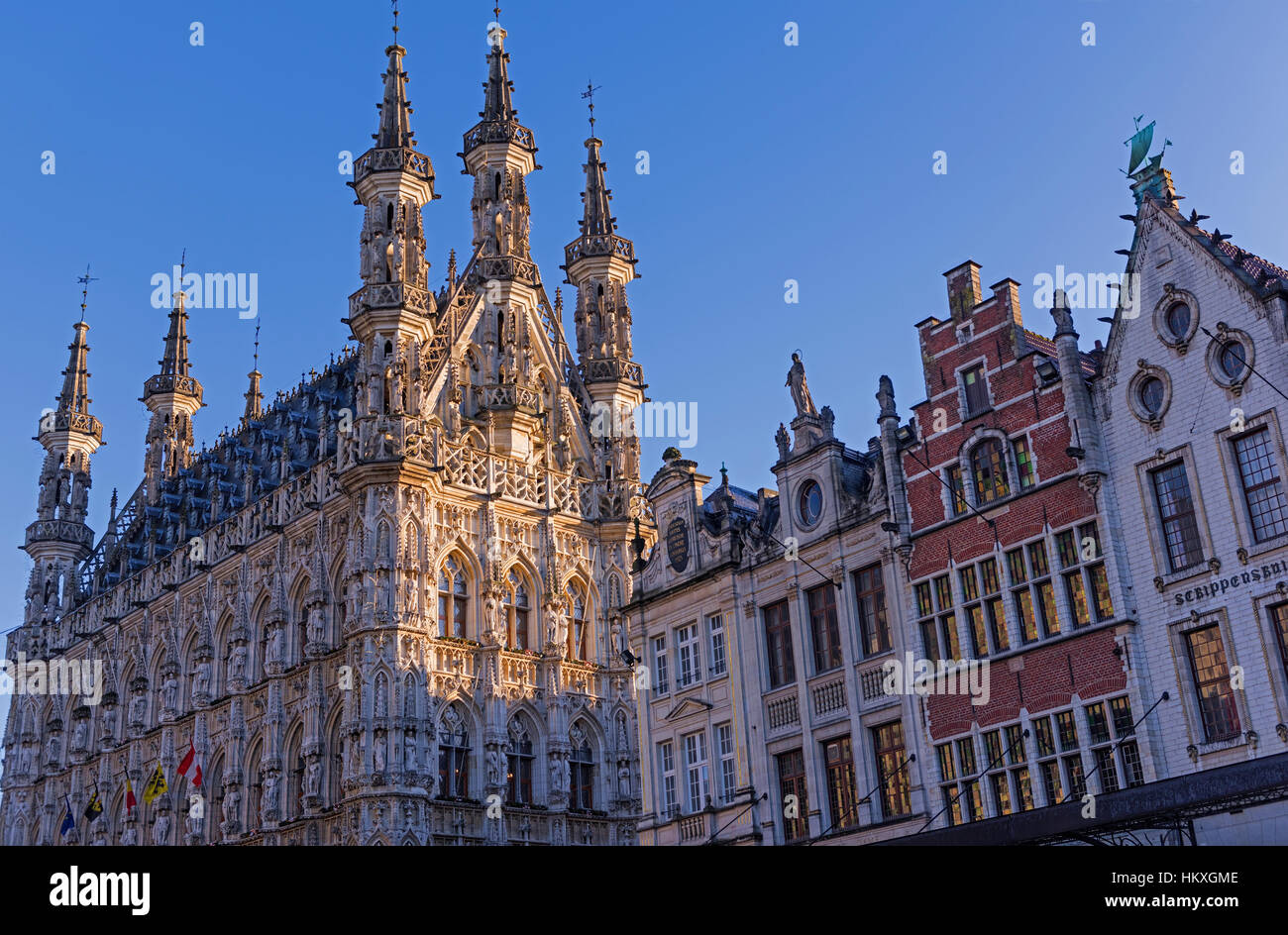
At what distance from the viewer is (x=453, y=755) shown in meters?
44.8

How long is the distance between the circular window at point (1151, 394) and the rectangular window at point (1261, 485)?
6.06ft

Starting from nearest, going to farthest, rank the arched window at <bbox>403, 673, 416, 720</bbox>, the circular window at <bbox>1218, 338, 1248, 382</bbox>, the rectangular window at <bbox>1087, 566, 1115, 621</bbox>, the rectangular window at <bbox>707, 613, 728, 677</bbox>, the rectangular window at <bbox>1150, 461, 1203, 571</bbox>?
the circular window at <bbox>1218, 338, 1248, 382</bbox>, the rectangular window at <bbox>1150, 461, 1203, 571</bbox>, the rectangular window at <bbox>1087, 566, 1115, 621</bbox>, the rectangular window at <bbox>707, 613, 728, 677</bbox>, the arched window at <bbox>403, 673, 416, 720</bbox>

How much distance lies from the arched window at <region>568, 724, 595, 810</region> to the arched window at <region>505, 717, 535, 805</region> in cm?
139

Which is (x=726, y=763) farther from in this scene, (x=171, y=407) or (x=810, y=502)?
(x=171, y=407)

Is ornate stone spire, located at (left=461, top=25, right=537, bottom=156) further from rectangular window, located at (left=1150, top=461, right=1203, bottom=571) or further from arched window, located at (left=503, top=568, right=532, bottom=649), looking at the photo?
rectangular window, located at (left=1150, top=461, right=1203, bottom=571)

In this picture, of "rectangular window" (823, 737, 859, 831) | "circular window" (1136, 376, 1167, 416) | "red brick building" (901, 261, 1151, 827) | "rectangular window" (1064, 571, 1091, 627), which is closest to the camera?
"red brick building" (901, 261, 1151, 827)

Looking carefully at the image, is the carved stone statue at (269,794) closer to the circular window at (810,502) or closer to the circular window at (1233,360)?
the circular window at (810,502)

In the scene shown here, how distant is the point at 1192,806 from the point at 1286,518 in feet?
22.0

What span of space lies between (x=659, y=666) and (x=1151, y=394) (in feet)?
47.7

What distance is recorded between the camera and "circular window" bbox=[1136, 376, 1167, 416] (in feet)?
90.6

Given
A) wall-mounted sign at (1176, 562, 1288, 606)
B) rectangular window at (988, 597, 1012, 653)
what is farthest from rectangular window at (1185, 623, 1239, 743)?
rectangular window at (988, 597, 1012, 653)

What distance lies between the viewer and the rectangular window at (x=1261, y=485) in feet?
82.9

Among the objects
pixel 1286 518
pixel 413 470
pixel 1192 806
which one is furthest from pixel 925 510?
pixel 413 470
